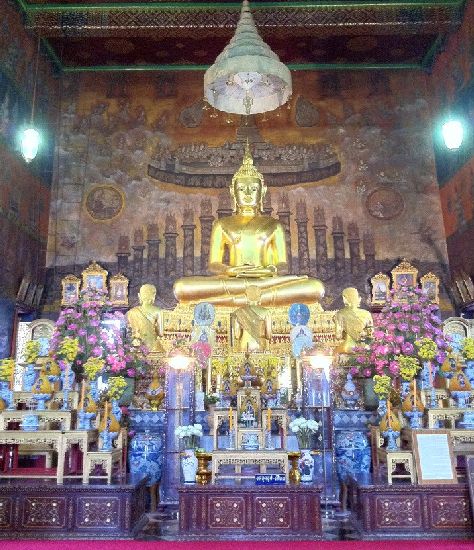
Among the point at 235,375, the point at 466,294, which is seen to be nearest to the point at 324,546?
the point at 235,375

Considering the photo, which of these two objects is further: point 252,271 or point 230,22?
point 230,22

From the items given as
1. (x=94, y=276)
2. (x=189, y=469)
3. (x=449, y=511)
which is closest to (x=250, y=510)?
(x=189, y=469)

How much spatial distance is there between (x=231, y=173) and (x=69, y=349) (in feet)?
17.6

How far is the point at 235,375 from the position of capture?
6.09 metres

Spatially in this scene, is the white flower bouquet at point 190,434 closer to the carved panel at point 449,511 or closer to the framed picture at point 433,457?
the framed picture at point 433,457

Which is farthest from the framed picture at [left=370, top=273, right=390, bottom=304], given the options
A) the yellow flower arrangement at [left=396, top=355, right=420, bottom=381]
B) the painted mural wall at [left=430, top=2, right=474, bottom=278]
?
the yellow flower arrangement at [left=396, top=355, right=420, bottom=381]

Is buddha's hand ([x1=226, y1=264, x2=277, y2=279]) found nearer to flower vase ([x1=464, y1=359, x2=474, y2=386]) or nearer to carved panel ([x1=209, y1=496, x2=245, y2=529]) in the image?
flower vase ([x1=464, y1=359, x2=474, y2=386])

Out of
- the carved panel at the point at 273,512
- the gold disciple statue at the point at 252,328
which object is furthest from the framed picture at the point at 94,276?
the carved panel at the point at 273,512

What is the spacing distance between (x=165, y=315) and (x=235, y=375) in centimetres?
158

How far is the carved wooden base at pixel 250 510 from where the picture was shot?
13.4ft

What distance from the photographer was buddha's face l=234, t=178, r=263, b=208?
336 inches

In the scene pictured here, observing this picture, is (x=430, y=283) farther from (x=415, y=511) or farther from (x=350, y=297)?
(x=415, y=511)

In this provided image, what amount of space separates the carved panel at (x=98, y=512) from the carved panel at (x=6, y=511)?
481 millimetres

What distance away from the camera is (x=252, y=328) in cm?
641
